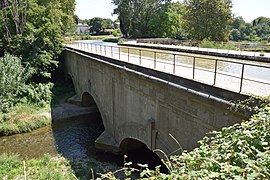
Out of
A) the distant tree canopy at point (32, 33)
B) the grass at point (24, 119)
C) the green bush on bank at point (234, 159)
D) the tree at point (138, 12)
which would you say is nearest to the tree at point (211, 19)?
the tree at point (138, 12)

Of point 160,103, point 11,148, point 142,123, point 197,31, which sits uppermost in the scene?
point 197,31

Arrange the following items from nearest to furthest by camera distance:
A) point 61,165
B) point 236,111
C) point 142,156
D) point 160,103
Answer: point 236,111 < point 160,103 < point 61,165 < point 142,156

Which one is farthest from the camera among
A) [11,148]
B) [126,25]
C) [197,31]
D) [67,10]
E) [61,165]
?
[126,25]

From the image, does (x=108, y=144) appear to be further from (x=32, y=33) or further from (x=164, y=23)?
(x=164, y=23)

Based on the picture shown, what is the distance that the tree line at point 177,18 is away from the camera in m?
36.2

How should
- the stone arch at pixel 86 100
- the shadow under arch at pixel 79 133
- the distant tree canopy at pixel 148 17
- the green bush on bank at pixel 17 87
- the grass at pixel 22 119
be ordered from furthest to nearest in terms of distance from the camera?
the distant tree canopy at pixel 148 17
the stone arch at pixel 86 100
the green bush on bank at pixel 17 87
the grass at pixel 22 119
the shadow under arch at pixel 79 133

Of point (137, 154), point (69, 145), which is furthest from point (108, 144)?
point (69, 145)

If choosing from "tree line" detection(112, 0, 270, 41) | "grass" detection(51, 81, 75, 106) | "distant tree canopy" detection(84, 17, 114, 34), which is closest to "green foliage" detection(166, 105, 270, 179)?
"grass" detection(51, 81, 75, 106)

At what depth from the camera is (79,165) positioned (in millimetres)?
13477

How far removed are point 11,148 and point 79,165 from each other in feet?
19.2

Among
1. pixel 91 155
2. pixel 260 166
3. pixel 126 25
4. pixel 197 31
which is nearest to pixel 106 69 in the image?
pixel 91 155

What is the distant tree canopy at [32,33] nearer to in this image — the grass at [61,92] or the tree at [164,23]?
the grass at [61,92]

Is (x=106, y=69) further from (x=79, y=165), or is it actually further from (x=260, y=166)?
(x=260, y=166)

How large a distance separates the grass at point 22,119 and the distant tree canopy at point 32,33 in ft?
17.9
